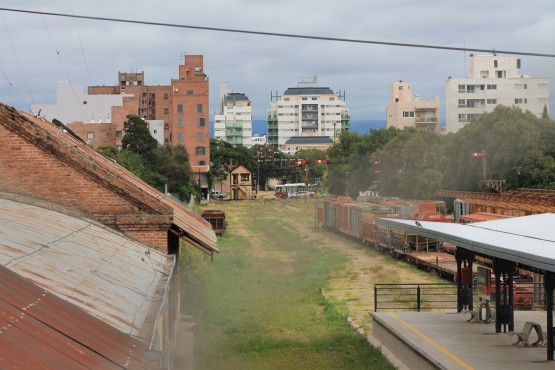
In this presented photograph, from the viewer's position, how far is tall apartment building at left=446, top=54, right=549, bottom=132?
370 feet

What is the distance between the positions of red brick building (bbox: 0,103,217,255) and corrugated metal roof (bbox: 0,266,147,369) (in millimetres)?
8560

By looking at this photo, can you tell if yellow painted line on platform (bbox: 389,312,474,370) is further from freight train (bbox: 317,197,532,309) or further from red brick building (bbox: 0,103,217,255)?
freight train (bbox: 317,197,532,309)

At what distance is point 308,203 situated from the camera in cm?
10750

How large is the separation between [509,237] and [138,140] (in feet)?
201

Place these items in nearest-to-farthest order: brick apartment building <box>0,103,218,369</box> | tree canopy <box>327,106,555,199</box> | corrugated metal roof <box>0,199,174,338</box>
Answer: brick apartment building <box>0,103,218,369</box>, corrugated metal roof <box>0,199,174,338</box>, tree canopy <box>327,106,555,199</box>

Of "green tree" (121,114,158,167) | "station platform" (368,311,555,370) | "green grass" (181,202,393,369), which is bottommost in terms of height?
"green grass" (181,202,393,369)

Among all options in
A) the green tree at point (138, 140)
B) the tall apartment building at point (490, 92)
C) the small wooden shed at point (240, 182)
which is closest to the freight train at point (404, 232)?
the green tree at point (138, 140)

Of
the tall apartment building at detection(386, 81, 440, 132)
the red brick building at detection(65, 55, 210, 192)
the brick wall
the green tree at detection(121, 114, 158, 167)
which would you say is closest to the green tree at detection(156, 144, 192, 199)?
the green tree at detection(121, 114, 158, 167)

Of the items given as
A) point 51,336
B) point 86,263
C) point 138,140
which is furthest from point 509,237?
point 138,140

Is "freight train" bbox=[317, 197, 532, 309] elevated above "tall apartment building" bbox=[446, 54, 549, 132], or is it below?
below

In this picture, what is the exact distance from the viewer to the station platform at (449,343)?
1644 cm

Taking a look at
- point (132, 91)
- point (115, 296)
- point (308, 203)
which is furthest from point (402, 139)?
point (115, 296)

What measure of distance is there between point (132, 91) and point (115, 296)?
121m

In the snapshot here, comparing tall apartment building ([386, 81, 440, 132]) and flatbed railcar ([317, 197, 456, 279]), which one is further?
tall apartment building ([386, 81, 440, 132])
